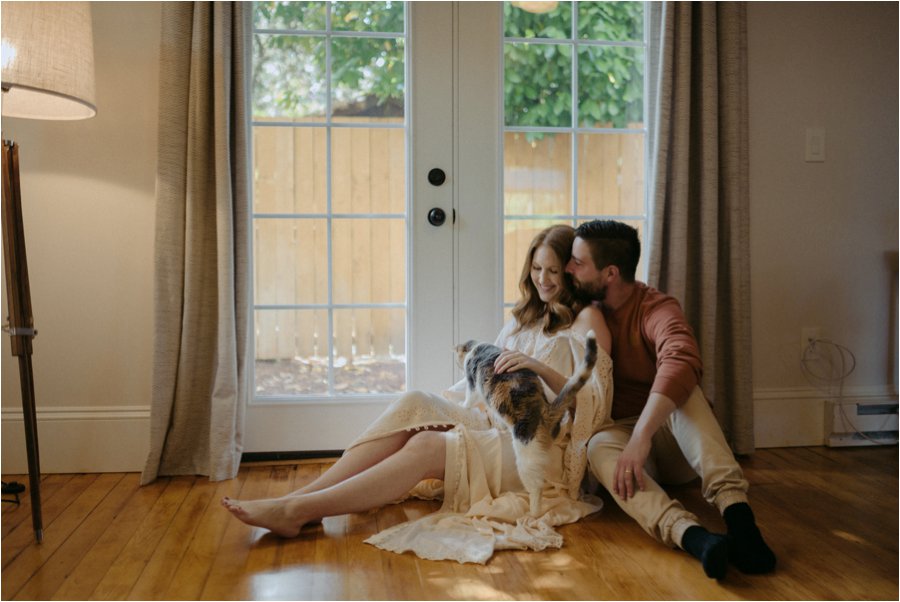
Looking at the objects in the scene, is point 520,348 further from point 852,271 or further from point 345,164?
A: point 852,271

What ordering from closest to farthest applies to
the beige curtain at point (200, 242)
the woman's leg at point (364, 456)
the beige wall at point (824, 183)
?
the woman's leg at point (364, 456) < the beige curtain at point (200, 242) < the beige wall at point (824, 183)

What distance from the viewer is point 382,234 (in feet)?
9.05

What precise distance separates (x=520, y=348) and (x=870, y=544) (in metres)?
1.02

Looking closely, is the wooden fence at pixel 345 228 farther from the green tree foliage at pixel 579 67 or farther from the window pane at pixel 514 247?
the green tree foliage at pixel 579 67

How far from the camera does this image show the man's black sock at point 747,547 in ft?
5.63

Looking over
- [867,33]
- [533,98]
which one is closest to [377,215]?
[533,98]

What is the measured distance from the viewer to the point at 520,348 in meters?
2.22

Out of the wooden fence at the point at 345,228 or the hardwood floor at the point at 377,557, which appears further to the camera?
the wooden fence at the point at 345,228

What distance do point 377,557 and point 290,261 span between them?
4.10 ft

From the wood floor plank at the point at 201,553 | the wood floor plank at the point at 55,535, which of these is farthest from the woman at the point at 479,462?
the wood floor plank at the point at 55,535

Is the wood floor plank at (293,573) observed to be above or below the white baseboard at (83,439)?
below

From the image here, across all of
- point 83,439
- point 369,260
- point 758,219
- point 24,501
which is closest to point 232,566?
point 24,501

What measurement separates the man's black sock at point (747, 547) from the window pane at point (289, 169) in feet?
5.63

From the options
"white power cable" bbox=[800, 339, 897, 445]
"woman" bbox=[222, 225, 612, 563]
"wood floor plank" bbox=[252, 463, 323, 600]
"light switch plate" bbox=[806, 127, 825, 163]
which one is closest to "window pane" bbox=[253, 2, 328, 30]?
"woman" bbox=[222, 225, 612, 563]
